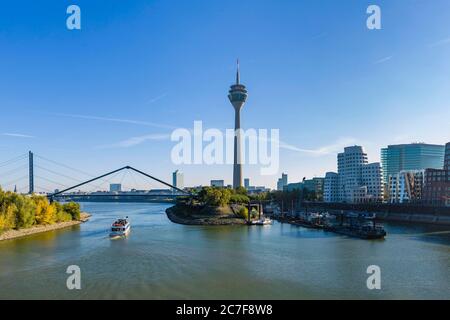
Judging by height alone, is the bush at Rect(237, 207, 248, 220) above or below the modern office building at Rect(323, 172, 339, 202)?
below

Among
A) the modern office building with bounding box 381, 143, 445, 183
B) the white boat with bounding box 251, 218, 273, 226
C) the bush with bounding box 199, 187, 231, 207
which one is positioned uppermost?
the modern office building with bounding box 381, 143, 445, 183

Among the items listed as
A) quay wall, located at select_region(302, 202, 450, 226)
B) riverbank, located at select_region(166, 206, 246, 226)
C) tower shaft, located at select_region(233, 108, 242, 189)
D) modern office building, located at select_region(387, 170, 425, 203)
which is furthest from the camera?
tower shaft, located at select_region(233, 108, 242, 189)

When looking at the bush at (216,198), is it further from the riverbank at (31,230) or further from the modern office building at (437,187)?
the modern office building at (437,187)

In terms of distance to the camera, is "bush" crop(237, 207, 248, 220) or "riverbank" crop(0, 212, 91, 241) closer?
"riverbank" crop(0, 212, 91, 241)

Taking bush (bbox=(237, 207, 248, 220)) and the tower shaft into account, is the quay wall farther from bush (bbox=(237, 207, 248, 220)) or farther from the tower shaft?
the tower shaft

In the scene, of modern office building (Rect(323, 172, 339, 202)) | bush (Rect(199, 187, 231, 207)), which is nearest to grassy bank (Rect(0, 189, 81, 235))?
bush (Rect(199, 187, 231, 207))

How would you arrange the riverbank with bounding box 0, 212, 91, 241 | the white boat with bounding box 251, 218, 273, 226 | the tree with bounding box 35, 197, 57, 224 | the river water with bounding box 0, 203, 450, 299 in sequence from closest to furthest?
1. the river water with bounding box 0, 203, 450, 299
2. the riverbank with bounding box 0, 212, 91, 241
3. the tree with bounding box 35, 197, 57, 224
4. the white boat with bounding box 251, 218, 273, 226
